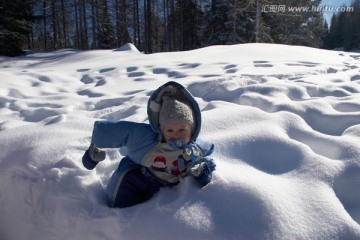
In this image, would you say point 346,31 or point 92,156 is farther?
point 346,31

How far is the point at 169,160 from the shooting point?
166 cm

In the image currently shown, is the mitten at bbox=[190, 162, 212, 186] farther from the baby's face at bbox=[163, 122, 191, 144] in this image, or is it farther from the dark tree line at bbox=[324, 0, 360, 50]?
the dark tree line at bbox=[324, 0, 360, 50]

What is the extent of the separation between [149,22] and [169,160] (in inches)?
636

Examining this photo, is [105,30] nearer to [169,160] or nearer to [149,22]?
[149,22]

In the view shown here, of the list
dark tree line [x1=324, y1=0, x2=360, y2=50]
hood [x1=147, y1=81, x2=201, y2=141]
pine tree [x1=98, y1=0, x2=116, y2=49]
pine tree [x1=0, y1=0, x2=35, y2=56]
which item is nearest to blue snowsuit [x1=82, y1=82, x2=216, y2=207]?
hood [x1=147, y1=81, x2=201, y2=141]

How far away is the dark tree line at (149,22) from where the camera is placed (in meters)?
13.5

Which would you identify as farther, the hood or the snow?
the hood

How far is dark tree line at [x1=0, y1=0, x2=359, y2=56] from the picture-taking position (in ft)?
44.2

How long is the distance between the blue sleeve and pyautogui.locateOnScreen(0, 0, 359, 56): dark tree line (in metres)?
11.8

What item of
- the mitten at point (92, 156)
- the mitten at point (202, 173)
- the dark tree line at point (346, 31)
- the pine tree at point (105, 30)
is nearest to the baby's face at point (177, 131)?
the mitten at point (202, 173)

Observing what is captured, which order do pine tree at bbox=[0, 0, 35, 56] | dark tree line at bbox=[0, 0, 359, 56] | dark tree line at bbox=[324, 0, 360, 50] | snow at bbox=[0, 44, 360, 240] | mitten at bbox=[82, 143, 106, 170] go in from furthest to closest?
dark tree line at bbox=[324, 0, 360, 50] < dark tree line at bbox=[0, 0, 359, 56] < pine tree at bbox=[0, 0, 35, 56] < mitten at bbox=[82, 143, 106, 170] < snow at bbox=[0, 44, 360, 240]

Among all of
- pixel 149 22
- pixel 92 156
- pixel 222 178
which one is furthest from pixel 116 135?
pixel 149 22

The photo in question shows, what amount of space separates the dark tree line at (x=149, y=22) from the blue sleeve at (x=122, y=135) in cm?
1179

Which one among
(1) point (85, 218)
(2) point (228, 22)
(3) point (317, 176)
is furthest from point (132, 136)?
(2) point (228, 22)
